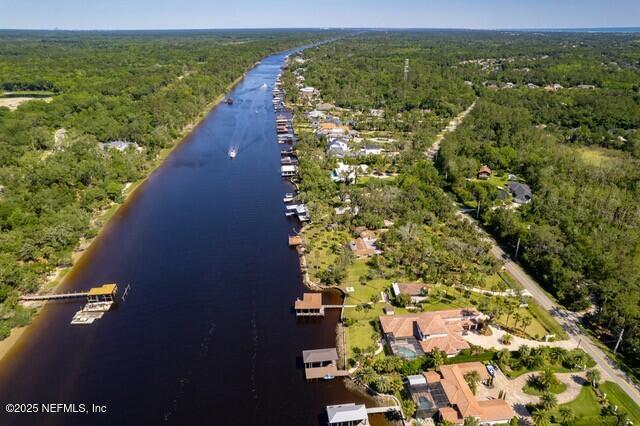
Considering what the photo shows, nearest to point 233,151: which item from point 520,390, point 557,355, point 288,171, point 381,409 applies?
point 288,171

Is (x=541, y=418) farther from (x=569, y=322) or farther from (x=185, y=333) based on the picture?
(x=185, y=333)

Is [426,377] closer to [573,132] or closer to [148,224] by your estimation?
[148,224]

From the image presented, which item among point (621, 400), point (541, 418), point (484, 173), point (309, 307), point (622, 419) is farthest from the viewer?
point (484, 173)

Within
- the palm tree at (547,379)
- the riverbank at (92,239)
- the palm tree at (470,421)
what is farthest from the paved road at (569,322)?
the riverbank at (92,239)

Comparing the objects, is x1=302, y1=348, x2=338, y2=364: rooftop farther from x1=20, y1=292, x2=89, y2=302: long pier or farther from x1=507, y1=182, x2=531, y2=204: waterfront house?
x1=507, y1=182, x2=531, y2=204: waterfront house

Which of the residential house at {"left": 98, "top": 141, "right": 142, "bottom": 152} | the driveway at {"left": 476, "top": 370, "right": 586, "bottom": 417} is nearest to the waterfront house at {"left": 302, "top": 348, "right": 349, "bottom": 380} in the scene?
the driveway at {"left": 476, "top": 370, "right": 586, "bottom": 417}

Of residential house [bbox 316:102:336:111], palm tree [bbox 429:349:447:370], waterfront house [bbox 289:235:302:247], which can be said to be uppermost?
residential house [bbox 316:102:336:111]
